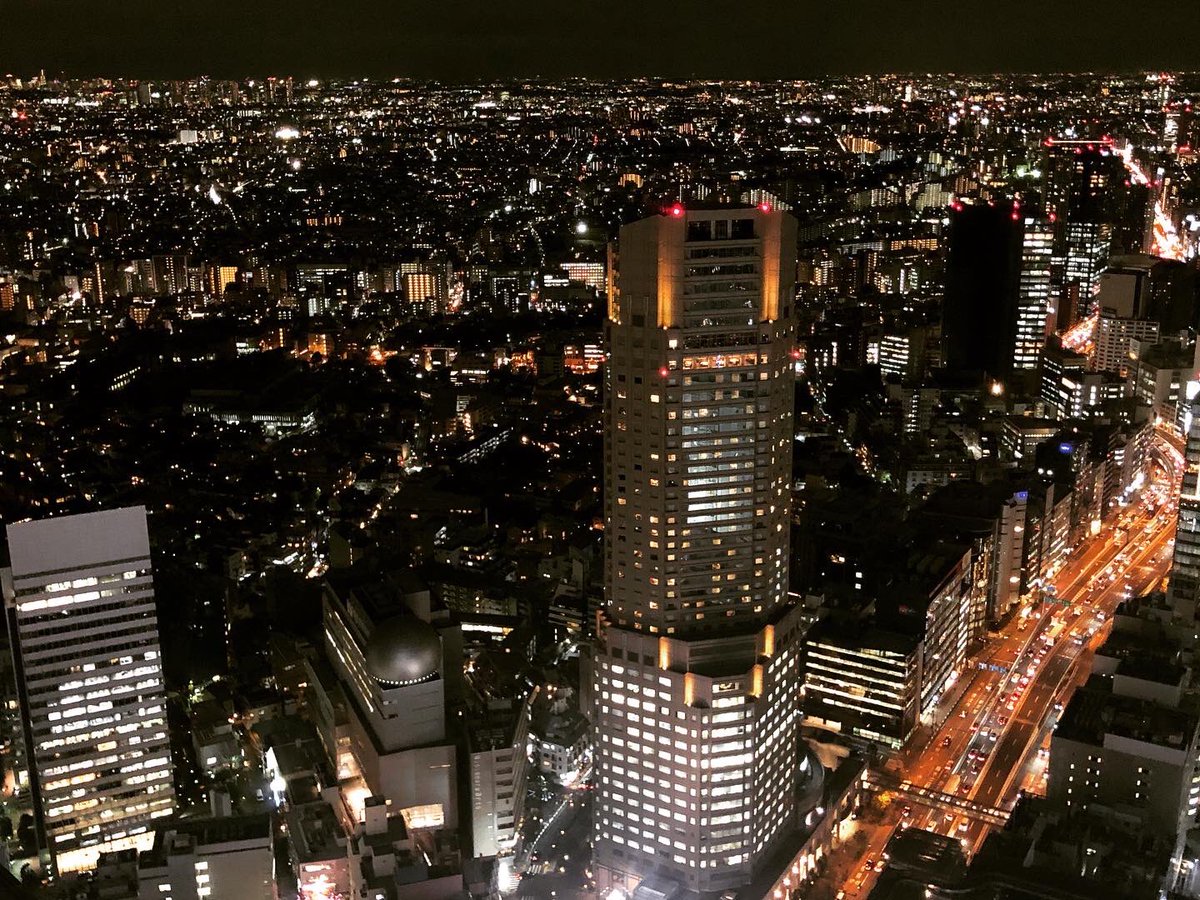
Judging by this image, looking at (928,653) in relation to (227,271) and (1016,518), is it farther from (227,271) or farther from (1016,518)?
(227,271)

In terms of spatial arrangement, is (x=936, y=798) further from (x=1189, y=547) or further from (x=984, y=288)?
(x=984, y=288)

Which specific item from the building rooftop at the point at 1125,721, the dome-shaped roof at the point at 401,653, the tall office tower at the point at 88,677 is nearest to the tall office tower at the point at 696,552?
the dome-shaped roof at the point at 401,653

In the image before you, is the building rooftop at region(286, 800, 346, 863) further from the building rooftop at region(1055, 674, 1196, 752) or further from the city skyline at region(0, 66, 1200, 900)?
the building rooftop at region(1055, 674, 1196, 752)

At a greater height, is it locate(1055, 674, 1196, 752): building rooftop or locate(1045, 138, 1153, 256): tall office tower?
locate(1045, 138, 1153, 256): tall office tower

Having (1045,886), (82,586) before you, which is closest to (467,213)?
(82,586)

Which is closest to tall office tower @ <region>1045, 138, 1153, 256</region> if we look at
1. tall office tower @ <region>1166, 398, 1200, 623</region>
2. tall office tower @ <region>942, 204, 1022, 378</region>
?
tall office tower @ <region>942, 204, 1022, 378</region>

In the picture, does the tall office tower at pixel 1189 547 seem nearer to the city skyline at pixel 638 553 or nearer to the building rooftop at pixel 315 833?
the city skyline at pixel 638 553
